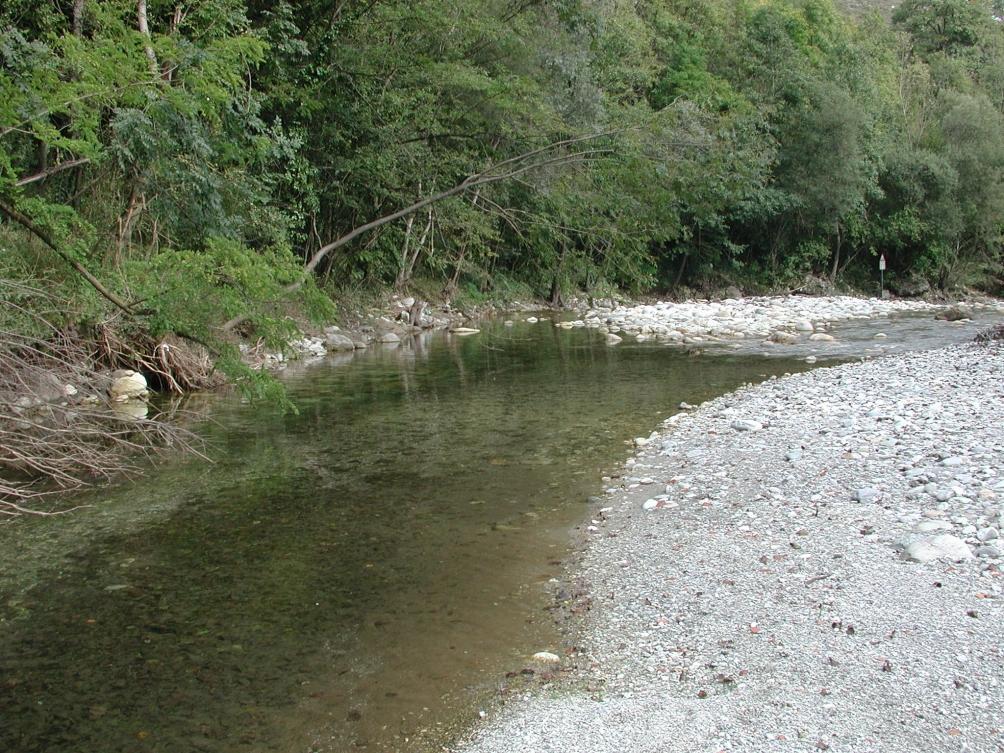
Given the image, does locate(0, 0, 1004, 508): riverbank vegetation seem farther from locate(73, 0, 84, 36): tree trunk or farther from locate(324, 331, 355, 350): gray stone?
locate(324, 331, 355, 350): gray stone

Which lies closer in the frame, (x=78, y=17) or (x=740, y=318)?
(x=78, y=17)

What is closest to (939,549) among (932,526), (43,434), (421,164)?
(932,526)

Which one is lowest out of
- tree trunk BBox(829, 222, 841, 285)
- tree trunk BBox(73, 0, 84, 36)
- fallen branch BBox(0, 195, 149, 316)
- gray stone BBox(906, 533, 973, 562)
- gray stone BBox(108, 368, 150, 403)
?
tree trunk BBox(829, 222, 841, 285)

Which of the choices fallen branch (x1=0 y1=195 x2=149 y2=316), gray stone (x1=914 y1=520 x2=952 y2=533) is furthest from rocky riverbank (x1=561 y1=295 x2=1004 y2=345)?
gray stone (x1=914 y1=520 x2=952 y2=533)

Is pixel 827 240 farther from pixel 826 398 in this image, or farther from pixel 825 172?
pixel 826 398

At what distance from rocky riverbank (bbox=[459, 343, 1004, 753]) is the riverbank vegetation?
15.1ft

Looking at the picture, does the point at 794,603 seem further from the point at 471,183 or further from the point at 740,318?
the point at 740,318

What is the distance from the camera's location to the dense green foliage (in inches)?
327

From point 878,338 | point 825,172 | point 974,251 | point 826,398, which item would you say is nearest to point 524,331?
point 878,338

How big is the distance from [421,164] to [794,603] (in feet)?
45.9

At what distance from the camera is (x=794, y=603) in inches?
176

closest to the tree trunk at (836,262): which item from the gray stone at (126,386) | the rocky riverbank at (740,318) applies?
the rocky riverbank at (740,318)

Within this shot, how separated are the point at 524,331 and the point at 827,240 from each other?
21881 mm

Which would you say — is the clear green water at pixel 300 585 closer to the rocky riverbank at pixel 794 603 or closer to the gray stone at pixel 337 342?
the rocky riverbank at pixel 794 603
